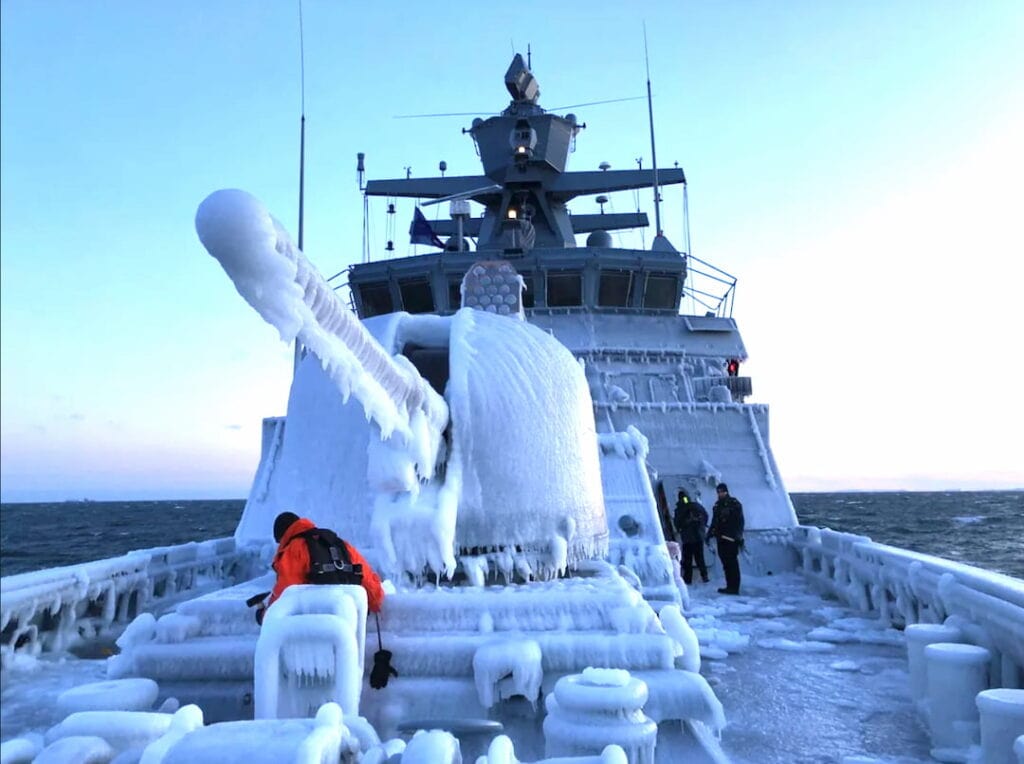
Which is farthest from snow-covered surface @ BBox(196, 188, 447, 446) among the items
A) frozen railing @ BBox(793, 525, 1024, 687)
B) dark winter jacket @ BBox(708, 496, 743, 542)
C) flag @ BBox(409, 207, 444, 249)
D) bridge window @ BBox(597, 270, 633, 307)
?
flag @ BBox(409, 207, 444, 249)

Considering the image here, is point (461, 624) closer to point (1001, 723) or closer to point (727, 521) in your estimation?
point (1001, 723)

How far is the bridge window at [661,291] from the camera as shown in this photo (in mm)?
18891

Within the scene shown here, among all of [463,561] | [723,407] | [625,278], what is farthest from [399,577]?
[625,278]

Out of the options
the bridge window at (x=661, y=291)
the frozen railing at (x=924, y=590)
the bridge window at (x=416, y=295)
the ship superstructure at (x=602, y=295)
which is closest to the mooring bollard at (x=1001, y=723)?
the frozen railing at (x=924, y=590)

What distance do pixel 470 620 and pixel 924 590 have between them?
4084 millimetres

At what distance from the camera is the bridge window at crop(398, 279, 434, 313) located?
19.1 m

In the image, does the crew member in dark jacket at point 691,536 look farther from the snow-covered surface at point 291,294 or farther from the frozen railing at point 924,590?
the snow-covered surface at point 291,294

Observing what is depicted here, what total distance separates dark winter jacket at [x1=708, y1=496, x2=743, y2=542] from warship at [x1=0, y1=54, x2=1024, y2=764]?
77cm

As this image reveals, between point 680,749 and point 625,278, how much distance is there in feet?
50.0

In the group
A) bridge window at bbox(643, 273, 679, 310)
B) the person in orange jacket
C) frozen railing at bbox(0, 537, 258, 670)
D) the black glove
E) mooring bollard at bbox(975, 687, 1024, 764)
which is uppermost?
bridge window at bbox(643, 273, 679, 310)

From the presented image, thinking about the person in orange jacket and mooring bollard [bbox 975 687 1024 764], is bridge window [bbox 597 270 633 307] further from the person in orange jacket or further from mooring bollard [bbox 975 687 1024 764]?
mooring bollard [bbox 975 687 1024 764]

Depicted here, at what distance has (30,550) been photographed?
31.5 metres

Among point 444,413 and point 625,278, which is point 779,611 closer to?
point 444,413

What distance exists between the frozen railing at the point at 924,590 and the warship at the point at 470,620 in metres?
0.03
